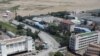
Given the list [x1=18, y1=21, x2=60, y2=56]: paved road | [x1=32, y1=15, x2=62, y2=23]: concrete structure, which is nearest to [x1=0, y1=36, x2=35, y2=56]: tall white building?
[x1=18, y1=21, x2=60, y2=56]: paved road

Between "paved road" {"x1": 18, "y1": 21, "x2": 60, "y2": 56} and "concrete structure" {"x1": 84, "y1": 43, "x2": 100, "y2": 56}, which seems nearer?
"concrete structure" {"x1": 84, "y1": 43, "x2": 100, "y2": 56}

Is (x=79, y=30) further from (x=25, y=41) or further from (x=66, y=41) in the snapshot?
(x=25, y=41)

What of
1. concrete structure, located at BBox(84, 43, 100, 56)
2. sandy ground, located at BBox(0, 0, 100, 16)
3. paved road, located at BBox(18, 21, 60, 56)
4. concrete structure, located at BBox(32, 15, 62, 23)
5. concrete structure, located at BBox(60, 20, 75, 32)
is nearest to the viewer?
concrete structure, located at BBox(84, 43, 100, 56)

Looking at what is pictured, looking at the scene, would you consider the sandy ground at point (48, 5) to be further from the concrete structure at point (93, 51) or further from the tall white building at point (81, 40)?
the concrete structure at point (93, 51)

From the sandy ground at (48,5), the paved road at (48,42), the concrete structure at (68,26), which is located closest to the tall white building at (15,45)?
the paved road at (48,42)

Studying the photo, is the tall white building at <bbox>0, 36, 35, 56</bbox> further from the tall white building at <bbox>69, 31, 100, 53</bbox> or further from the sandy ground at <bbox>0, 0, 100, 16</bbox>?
the sandy ground at <bbox>0, 0, 100, 16</bbox>

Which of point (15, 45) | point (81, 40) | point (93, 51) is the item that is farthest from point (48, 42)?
point (93, 51)
